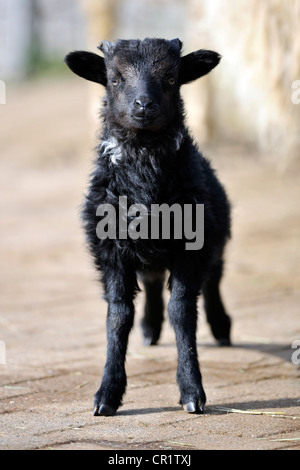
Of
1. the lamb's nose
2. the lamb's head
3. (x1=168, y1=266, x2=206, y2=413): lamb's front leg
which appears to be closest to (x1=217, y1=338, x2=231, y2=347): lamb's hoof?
(x1=168, y1=266, x2=206, y2=413): lamb's front leg

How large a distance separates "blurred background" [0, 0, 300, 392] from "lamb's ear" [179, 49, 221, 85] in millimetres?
664

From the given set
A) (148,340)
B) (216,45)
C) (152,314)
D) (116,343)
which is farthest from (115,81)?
(216,45)

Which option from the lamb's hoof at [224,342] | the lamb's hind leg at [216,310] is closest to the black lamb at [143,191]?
the lamb's hind leg at [216,310]

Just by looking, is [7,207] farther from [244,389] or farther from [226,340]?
[244,389]

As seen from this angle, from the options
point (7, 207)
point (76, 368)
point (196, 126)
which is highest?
point (196, 126)

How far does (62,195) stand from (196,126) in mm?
2691

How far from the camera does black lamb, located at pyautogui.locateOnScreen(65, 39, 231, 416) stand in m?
4.26

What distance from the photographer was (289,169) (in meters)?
12.0

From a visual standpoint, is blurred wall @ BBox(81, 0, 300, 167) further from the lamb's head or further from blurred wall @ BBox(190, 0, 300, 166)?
the lamb's head

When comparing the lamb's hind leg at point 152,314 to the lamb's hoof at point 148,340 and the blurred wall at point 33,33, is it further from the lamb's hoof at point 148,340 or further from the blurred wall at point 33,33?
the blurred wall at point 33,33

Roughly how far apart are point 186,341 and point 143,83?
141 cm

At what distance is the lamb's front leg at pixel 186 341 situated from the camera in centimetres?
409
